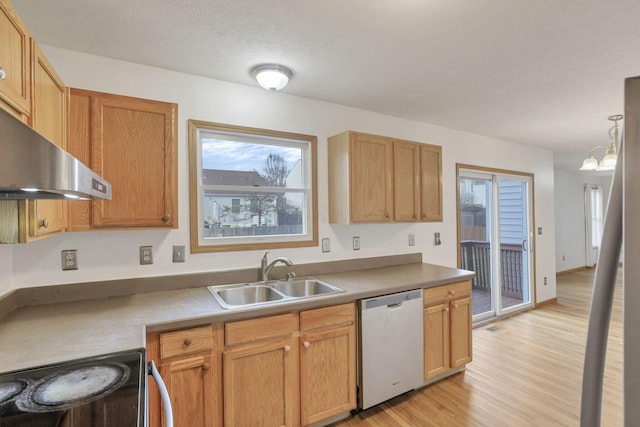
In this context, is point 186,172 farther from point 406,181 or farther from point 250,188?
point 406,181

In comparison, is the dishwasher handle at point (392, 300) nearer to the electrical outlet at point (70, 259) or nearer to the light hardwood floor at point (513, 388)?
the light hardwood floor at point (513, 388)

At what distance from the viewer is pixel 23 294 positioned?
1780mm

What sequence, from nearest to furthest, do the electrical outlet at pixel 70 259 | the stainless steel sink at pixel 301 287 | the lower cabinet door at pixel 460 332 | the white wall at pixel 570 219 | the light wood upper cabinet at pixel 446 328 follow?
the electrical outlet at pixel 70 259 → the stainless steel sink at pixel 301 287 → the light wood upper cabinet at pixel 446 328 → the lower cabinet door at pixel 460 332 → the white wall at pixel 570 219

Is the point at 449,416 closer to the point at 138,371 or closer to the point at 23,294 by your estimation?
Answer: the point at 138,371

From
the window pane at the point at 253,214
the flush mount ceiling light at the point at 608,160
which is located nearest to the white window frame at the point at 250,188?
the window pane at the point at 253,214

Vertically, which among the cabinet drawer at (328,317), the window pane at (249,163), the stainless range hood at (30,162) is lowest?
the cabinet drawer at (328,317)

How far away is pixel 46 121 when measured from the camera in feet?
4.82

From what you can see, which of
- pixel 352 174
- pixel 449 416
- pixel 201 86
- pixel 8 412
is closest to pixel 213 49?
pixel 201 86

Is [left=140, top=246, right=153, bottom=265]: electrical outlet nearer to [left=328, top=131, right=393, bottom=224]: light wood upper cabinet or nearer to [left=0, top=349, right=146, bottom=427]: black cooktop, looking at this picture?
[left=0, top=349, right=146, bottom=427]: black cooktop

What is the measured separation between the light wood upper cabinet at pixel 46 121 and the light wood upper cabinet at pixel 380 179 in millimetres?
1805

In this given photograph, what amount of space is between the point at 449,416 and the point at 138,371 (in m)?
2.07

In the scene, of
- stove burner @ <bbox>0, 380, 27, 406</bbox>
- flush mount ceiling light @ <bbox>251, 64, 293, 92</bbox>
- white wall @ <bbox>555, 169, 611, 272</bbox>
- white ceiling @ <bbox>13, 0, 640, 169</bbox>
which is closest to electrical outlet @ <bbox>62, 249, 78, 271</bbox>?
stove burner @ <bbox>0, 380, 27, 406</bbox>

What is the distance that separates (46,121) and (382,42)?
177 centimetres

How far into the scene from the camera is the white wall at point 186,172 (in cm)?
191
